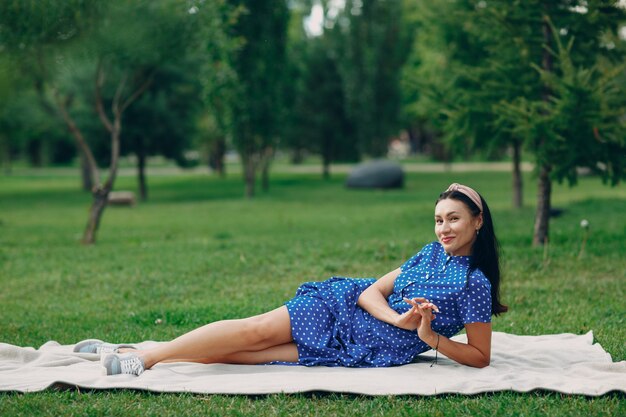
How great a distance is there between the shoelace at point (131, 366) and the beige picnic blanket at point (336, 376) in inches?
2.4

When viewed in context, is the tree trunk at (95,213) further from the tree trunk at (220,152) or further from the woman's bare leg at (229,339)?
the tree trunk at (220,152)

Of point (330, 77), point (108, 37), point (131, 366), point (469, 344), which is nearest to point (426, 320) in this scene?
point (469, 344)

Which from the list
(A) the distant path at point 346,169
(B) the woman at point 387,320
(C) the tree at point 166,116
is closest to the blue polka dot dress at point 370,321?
(B) the woman at point 387,320

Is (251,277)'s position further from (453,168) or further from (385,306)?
(453,168)

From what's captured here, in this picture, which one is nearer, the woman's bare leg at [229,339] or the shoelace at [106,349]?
the woman's bare leg at [229,339]

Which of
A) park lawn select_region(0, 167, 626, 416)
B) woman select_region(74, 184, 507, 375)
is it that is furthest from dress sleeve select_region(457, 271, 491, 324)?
park lawn select_region(0, 167, 626, 416)

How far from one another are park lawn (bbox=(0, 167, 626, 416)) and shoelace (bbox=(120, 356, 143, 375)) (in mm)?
252

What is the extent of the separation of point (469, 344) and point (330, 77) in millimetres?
28024

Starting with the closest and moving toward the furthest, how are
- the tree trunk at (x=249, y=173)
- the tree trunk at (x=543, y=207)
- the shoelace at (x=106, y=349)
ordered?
the shoelace at (x=106, y=349) → the tree trunk at (x=543, y=207) → the tree trunk at (x=249, y=173)

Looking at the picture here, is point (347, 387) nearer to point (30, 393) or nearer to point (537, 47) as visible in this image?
point (30, 393)

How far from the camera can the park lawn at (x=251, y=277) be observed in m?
4.27

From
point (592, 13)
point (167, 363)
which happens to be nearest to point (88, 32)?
point (592, 13)

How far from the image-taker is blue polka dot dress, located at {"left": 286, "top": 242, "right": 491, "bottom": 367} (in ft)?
15.4

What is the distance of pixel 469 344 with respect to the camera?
469 cm
